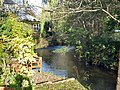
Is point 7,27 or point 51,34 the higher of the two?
point 7,27

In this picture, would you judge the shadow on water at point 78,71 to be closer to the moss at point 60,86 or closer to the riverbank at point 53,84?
the riverbank at point 53,84

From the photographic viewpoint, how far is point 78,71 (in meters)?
18.6

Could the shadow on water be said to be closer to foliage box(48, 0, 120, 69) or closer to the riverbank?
foliage box(48, 0, 120, 69)

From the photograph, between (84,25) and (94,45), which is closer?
(94,45)

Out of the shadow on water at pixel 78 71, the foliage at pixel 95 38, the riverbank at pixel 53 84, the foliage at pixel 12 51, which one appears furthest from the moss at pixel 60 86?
the foliage at pixel 95 38

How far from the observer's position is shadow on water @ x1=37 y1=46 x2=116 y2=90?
15.6 meters

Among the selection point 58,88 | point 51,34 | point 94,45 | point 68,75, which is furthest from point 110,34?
point 51,34

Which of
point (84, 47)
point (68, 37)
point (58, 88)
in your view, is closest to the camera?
point (58, 88)

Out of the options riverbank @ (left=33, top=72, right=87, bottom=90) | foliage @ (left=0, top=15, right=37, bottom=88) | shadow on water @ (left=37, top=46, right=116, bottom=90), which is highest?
foliage @ (left=0, top=15, right=37, bottom=88)

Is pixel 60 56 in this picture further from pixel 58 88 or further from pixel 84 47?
pixel 58 88

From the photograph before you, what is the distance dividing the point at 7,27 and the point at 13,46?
5.21 feet

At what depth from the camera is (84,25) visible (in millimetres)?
23141

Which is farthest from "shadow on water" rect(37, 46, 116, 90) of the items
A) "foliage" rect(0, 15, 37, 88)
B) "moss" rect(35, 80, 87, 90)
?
"foliage" rect(0, 15, 37, 88)

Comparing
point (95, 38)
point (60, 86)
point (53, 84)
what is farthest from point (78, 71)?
point (60, 86)
